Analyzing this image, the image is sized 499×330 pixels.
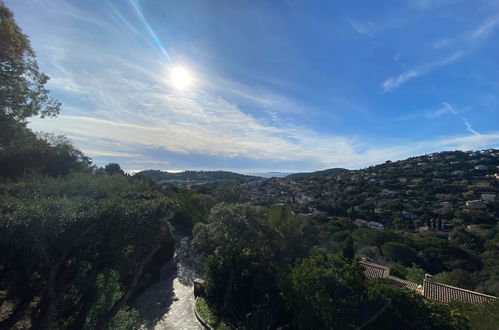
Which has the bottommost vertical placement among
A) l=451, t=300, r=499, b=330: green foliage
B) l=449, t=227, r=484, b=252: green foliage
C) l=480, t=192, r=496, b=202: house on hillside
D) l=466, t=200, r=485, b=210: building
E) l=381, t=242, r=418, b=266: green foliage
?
l=381, t=242, r=418, b=266: green foliage

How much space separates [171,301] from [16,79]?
12.9 metres

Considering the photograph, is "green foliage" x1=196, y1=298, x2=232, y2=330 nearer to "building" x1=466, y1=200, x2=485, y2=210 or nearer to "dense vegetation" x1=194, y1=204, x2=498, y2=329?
"dense vegetation" x1=194, y1=204, x2=498, y2=329

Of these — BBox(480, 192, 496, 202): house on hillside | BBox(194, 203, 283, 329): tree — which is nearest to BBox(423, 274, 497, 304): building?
BBox(194, 203, 283, 329): tree

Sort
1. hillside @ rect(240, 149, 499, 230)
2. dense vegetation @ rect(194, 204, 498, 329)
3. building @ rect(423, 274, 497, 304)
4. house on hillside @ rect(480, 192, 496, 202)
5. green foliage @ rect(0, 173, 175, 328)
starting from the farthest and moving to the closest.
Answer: house on hillside @ rect(480, 192, 496, 202), hillside @ rect(240, 149, 499, 230), building @ rect(423, 274, 497, 304), dense vegetation @ rect(194, 204, 498, 329), green foliage @ rect(0, 173, 175, 328)

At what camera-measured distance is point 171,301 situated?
1311cm

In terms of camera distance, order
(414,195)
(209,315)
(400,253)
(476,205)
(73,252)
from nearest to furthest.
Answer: (73,252), (209,315), (400,253), (476,205), (414,195)

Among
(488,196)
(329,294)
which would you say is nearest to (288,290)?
(329,294)

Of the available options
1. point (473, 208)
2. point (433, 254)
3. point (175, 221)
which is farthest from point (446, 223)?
point (175, 221)

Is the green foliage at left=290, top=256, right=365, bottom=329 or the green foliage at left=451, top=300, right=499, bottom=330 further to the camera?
the green foliage at left=451, top=300, right=499, bottom=330

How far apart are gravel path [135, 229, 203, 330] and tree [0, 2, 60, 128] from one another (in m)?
11.3

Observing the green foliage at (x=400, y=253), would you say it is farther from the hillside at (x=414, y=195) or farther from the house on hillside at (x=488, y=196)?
the house on hillside at (x=488, y=196)

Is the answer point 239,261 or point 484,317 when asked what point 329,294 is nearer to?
point 239,261

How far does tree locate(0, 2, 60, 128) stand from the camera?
31.0 ft

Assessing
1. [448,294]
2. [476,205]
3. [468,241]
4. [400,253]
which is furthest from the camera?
[476,205]
